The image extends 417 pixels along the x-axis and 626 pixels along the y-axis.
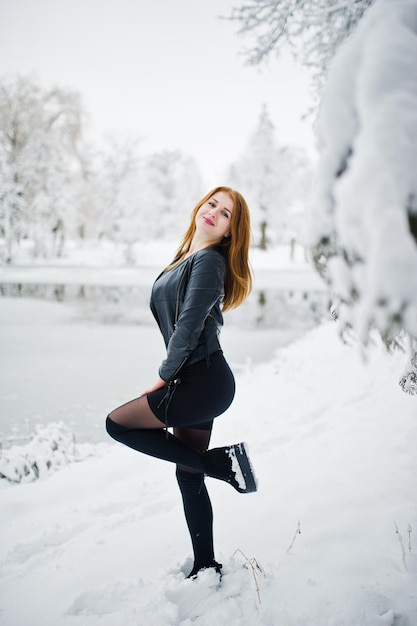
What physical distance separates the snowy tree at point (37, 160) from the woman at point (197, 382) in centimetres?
2696

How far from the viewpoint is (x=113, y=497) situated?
310 cm

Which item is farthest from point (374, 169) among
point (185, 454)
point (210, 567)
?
point (210, 567)

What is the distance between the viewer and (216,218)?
2141mm

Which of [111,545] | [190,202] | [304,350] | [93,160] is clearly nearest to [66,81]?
[93,160]

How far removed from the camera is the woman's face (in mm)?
2137

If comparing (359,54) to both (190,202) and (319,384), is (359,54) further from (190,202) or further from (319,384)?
(190,202)

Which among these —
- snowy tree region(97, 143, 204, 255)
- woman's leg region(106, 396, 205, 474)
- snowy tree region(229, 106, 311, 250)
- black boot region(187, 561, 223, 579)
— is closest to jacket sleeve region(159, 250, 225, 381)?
woman's leg region(106, 396, 205, 474)

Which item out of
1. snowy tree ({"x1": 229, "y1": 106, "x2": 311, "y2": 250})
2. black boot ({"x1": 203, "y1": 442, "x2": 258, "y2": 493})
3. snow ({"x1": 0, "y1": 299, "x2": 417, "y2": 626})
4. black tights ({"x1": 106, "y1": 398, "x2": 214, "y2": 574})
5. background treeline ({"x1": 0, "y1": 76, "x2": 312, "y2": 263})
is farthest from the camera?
snowy tree ({"x1": 229, "y1": 106, "x2": 311, "y2": 250})

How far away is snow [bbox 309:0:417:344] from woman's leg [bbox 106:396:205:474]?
3.96 feet

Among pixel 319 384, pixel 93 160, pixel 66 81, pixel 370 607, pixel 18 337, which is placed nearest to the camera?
pixel 370 607

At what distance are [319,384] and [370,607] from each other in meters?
4.25

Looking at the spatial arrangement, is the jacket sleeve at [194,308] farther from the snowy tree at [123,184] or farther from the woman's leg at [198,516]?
the snowy tree at [123,184]

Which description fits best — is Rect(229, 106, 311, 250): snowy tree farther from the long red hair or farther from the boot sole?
the boot sole

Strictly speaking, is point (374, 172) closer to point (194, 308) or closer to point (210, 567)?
point (194, 308)
